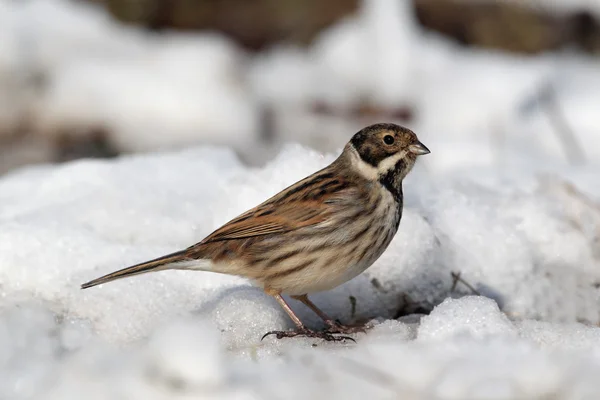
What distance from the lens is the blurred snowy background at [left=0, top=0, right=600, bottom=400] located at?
2.97m

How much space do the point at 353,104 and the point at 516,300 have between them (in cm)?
577

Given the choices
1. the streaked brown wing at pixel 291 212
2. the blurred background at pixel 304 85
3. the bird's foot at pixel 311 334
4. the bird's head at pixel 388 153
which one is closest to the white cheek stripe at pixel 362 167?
the bird's head at pixel 388 153

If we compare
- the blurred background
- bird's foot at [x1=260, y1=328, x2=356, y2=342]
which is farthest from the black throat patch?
the blurred background

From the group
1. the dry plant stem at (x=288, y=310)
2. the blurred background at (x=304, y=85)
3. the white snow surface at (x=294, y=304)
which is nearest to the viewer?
the white snow surface at (x=294, y=304)

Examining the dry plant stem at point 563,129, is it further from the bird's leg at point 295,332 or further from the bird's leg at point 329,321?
the bird's leg at point 295,332

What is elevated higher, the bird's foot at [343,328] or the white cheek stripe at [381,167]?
the white cheek stripe at [381,167]

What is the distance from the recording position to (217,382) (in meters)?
2.71

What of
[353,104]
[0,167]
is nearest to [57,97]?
[0,167]

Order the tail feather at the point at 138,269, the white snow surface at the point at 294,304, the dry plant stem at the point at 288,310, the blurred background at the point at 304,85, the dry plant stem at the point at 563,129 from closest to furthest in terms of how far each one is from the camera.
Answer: the white snow surface at the point at 294,304, the tail feather at the point at 138,269, the dry plant stem at the point at 288,310, the dry plant stem at the point at 563,129, the blurred background at the point at 304,85

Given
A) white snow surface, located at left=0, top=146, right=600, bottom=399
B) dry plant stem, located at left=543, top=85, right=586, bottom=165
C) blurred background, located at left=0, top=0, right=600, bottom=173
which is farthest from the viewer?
blurred background, located at left=0, top=0, right=600, bottom=173

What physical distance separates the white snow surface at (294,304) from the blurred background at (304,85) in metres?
1.95

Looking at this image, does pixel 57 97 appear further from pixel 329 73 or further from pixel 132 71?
pixel 329 73

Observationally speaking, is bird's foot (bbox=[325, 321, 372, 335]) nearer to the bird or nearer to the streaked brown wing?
the bird

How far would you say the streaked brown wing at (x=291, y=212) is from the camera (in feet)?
15.5
